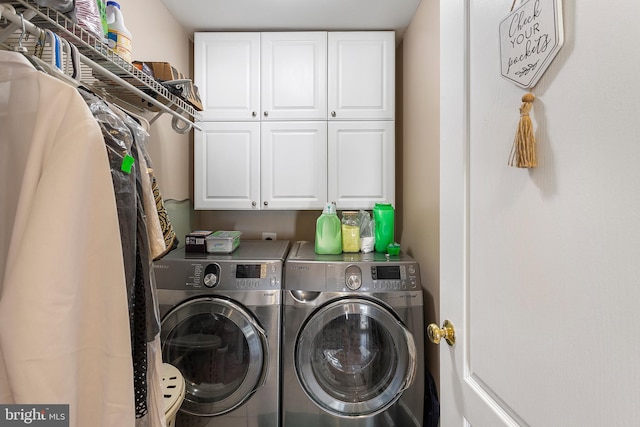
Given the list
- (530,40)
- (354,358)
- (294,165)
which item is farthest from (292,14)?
(354,358)

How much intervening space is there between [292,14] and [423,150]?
3.78 feet

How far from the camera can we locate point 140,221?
747 millimetres

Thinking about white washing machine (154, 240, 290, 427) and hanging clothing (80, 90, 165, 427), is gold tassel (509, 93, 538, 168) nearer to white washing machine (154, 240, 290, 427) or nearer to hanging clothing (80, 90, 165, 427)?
hanging clothing (80, 90, 165, 427)

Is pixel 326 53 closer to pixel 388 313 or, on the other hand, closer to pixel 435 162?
pixel 435 162

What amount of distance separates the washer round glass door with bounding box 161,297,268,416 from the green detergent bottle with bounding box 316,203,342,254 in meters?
0.56

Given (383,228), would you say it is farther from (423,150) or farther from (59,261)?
(59,261)

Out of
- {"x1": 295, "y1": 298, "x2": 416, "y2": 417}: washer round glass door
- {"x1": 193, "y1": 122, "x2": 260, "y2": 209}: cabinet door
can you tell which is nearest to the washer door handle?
{"x1": 295, "y1": 298, "x2": 416, "y2": 417}: washer round glass door

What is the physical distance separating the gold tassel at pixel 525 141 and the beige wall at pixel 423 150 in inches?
42.9

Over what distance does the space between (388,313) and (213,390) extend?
942 millimetres

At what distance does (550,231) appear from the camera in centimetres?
53

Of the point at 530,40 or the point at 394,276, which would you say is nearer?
the point at 530,40

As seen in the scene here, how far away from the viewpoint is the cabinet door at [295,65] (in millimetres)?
2096
